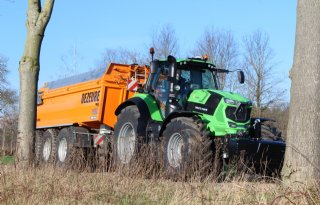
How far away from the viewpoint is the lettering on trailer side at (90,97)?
1256 cm

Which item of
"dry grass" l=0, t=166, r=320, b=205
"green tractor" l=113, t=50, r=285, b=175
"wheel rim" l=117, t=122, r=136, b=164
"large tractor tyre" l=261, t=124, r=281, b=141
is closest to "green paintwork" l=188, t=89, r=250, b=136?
"green tractor" l=113, t=50, r=285, b=175

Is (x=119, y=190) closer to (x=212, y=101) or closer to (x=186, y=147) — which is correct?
(x=186, y=147)

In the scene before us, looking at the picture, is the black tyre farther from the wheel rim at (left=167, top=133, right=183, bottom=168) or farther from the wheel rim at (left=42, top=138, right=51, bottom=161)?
the wheel rim at (left=42, top=138, right=51, bottom=161)

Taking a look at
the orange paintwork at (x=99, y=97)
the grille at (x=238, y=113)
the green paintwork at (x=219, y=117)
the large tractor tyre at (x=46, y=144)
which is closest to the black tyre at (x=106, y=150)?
the orange paintwork at (x=99, y=97)

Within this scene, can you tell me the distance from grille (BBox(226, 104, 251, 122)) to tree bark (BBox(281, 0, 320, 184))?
3.59 m

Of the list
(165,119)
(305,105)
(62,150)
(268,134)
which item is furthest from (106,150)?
(305,105)

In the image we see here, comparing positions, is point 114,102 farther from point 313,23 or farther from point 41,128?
point 313,23

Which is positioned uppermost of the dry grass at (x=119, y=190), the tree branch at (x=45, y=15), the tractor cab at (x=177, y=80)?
the tree branch at (x=45, y=15)

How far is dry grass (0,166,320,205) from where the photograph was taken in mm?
5699

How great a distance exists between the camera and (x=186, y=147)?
904 cm

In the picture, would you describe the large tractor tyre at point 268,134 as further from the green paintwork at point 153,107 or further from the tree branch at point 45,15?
the tree branch at point 45,15

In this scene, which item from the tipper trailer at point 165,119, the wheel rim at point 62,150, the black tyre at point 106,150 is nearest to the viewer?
the tipper trailer at point 165,119

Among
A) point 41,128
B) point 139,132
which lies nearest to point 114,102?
point 139,132

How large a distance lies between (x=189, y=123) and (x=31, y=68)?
314 cm
